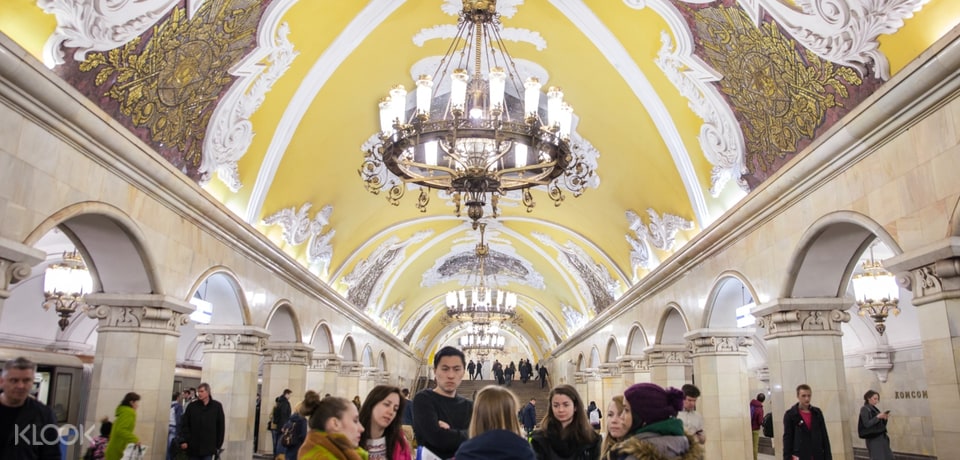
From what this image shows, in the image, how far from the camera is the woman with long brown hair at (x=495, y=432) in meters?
2.77

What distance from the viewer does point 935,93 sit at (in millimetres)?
5047

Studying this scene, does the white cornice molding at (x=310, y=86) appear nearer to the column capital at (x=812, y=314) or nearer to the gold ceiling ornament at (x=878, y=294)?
the column capital at (x=812, y=314)

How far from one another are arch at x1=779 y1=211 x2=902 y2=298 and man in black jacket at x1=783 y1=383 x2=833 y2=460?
158cm

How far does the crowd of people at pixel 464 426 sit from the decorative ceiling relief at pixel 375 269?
11.3 metres

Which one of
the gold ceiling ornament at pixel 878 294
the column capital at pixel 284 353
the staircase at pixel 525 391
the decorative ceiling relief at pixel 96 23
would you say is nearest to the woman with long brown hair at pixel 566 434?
the decorative ceiling relief at pixel 96 23

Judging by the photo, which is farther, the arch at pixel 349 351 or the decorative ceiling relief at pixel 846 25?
the arch at pixel 349 351

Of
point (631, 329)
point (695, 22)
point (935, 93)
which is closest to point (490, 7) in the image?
point (695, 22)

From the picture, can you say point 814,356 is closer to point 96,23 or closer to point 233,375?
point 96,23

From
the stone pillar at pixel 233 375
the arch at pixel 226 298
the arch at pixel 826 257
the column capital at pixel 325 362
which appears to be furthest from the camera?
the column capital at pixel 325 362

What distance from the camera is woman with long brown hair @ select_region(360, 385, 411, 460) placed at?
4.00m

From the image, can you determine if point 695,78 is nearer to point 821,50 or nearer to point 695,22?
point 695,22

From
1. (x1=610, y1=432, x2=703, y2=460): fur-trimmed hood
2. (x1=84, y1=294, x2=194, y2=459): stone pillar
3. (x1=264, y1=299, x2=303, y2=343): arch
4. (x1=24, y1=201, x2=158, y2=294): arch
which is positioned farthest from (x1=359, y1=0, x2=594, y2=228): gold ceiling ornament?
(x1=264, y1=299, x2=303, y2=343): arch

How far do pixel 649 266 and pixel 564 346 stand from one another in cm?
1595

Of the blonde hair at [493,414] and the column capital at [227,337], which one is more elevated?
the column capital at [227,337]
